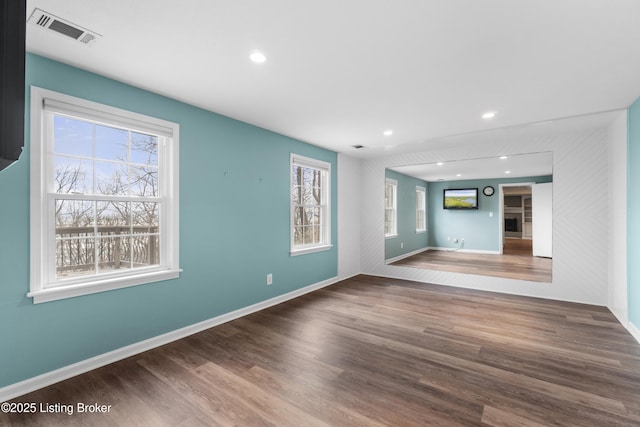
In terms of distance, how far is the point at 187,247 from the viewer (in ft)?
9.93

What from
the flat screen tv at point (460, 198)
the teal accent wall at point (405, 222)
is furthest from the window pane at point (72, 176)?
the flat screen tv at point (460, 198)

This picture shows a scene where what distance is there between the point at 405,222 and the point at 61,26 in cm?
596

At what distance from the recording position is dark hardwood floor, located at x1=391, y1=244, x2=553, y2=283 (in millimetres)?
4832

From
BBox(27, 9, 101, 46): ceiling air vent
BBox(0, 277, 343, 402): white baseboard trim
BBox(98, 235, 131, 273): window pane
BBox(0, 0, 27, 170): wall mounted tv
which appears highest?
BBox(27, 9, 101, 46): ceiling air vent

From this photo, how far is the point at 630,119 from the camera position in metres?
3.12

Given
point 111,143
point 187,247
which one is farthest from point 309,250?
point 111,143

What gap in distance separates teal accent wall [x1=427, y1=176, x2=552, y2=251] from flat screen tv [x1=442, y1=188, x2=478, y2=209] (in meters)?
0.08

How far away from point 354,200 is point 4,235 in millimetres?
4786

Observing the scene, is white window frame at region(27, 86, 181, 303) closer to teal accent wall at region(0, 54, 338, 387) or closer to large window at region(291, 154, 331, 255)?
teal accent wall at region(0, 54, 338, 387)

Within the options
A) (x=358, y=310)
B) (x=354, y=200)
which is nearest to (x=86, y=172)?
(x=358, y=310)

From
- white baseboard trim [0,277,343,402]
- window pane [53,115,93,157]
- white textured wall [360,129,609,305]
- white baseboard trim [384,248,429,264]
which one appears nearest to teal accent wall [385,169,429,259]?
white baseboard trim [384,248,429,264]

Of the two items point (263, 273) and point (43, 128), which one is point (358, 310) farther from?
point (43, 128)

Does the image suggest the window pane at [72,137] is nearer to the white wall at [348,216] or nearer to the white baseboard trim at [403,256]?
the white wall at [348,216]

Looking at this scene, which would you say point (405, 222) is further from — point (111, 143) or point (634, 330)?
point (111, 143)
